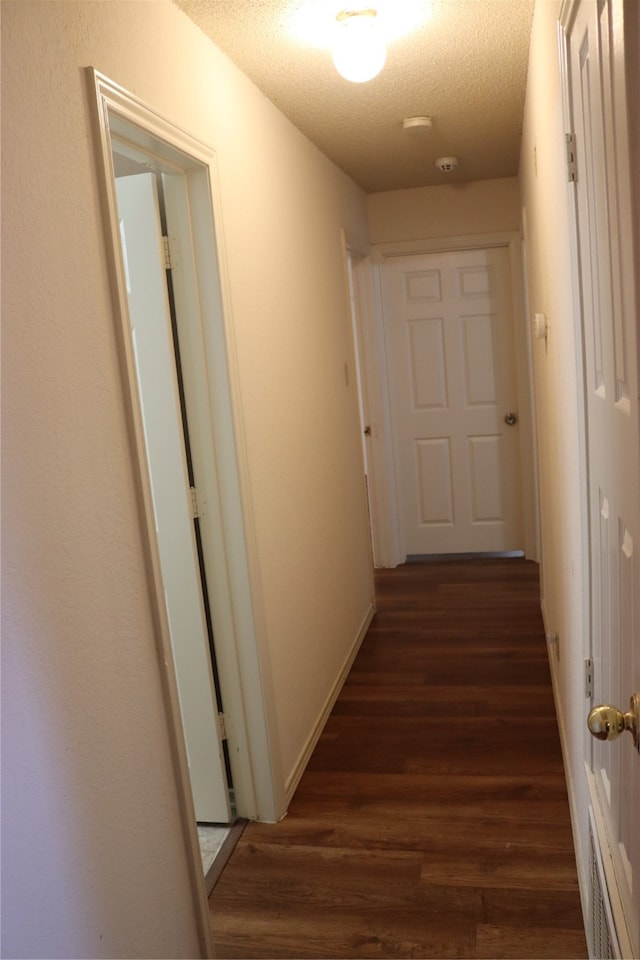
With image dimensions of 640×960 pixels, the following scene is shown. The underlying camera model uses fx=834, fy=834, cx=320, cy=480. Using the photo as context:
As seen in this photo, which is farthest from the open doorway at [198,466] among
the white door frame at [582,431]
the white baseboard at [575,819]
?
the white door frame at [582,431]

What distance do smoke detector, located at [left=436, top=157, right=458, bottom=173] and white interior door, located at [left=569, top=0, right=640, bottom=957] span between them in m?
3.02

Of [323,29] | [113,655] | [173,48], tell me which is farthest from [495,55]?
[113,655]

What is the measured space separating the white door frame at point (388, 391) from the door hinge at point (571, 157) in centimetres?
365

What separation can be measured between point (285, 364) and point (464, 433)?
2672mm

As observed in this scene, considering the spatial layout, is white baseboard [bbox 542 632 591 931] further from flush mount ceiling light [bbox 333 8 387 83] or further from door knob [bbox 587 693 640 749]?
flush mount ceiling light [bbox 333 8 387 83]

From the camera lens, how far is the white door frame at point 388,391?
5.25 metres

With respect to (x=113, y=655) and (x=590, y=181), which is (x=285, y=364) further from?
(x=590, y=181)

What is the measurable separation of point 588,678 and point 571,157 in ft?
3.34

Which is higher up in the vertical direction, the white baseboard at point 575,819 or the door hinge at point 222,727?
the door hinge at point 222,727

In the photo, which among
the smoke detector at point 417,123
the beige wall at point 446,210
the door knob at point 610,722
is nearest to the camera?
the door knob at point 610,722

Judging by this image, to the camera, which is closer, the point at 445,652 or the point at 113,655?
the point at 113,655

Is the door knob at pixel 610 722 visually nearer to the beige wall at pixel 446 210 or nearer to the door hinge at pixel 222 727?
the door hinge at pixel 222 727

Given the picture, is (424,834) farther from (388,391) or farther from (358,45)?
(388,391)

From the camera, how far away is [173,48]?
2188mm
